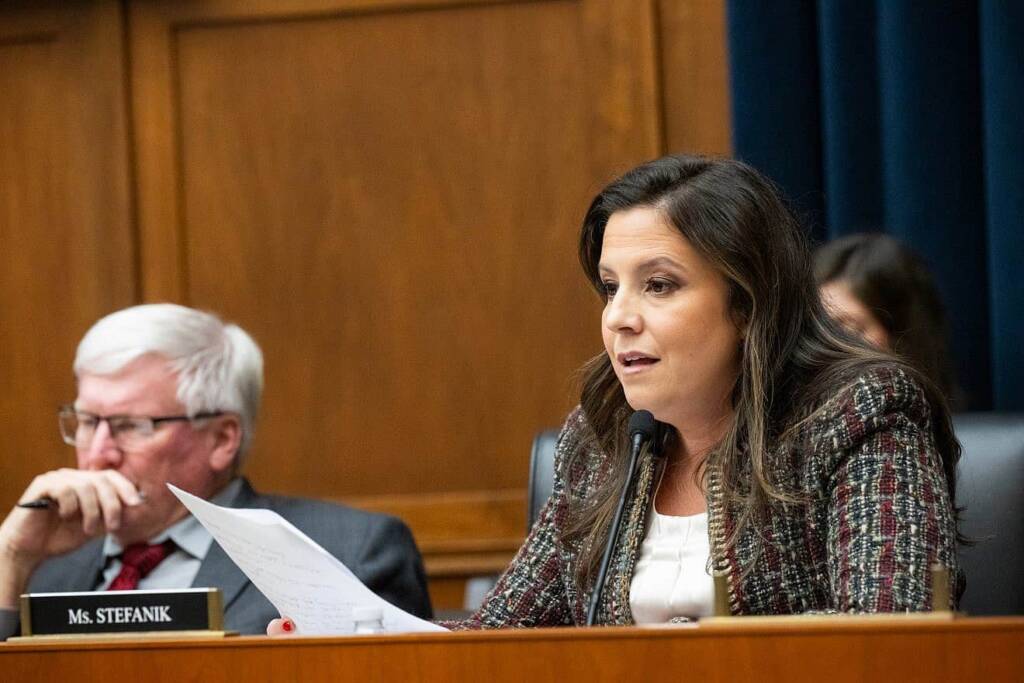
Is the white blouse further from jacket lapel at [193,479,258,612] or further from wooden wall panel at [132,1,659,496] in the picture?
wooden wall panel at [132,1,659,496]

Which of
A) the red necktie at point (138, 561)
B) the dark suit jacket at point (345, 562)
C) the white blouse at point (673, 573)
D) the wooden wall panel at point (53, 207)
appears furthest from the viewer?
the wooden wall panel at point (53, 207)

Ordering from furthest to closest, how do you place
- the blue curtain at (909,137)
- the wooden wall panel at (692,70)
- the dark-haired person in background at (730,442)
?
the wooden wall panel at (692,70) < the blue curtain at (909,137) < the dark-haired person in background at (730,442)

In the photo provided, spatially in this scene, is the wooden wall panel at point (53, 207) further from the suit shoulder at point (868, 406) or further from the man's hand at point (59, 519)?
the suit shoulder at point (868, 406)

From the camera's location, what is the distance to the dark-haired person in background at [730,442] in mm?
1799

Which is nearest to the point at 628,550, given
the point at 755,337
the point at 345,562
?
the point at 755,337

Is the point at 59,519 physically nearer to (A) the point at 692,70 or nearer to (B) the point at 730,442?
(B) the point at 730,442

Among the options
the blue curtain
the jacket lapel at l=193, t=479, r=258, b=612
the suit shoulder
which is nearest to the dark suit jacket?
the jacket lapel at l=193, t=479, r=258, b=612

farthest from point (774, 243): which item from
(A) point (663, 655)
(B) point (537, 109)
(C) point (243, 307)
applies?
(C) point (243, 307)

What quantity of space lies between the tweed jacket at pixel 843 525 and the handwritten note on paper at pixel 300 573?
269 millimetres

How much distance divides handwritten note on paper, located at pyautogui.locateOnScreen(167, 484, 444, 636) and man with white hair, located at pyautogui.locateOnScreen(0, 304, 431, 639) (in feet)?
2.28

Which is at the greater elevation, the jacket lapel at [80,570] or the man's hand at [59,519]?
the man's hand at [59,519]

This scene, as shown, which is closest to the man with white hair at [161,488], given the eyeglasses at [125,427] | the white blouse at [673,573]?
the eyeglasses at [125,427]

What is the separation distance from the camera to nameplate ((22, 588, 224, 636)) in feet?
5.01

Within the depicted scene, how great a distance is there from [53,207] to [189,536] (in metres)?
1.03
